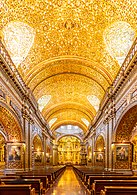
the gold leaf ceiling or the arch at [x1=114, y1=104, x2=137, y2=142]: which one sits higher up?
the gold leaf ceiling

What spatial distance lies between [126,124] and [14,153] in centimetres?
774

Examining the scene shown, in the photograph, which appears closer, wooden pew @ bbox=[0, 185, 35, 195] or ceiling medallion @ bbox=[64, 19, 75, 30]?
wooden pew @ bbox=[0, 185, 35, 195]

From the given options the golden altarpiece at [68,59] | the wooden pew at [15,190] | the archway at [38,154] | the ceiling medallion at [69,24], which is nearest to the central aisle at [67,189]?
the golden altarpiece at [68,59]

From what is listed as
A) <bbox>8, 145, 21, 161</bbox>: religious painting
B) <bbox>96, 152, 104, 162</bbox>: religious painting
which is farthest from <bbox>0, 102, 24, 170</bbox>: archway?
<bbox>96, 152, 104, 162</bbox>: religious painting

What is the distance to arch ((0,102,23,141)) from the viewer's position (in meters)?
19.1

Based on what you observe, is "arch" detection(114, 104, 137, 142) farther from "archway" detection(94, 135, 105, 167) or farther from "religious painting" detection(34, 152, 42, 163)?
"religious painting" detection(34, 152, 42, 163)

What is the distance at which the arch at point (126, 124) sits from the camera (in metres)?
19.1

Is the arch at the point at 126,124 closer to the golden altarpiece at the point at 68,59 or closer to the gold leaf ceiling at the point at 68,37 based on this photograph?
the golden altarpiece at the point at 68,59

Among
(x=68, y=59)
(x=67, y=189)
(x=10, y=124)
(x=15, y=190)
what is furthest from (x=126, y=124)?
(x=15, y=190)

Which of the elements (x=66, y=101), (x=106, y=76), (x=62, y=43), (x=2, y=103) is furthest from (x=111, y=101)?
(x=66, y=101)

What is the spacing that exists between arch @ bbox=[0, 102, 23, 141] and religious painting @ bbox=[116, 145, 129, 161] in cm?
667

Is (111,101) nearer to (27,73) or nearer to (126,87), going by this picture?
(126,87)

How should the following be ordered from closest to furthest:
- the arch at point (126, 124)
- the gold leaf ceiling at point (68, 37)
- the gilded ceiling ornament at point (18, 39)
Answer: the gold leaf ceiling at point (68, 37), the gilded ceiling ornament at point (18, 39), the arch at point (126, 124)

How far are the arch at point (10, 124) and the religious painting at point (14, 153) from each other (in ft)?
2.13
